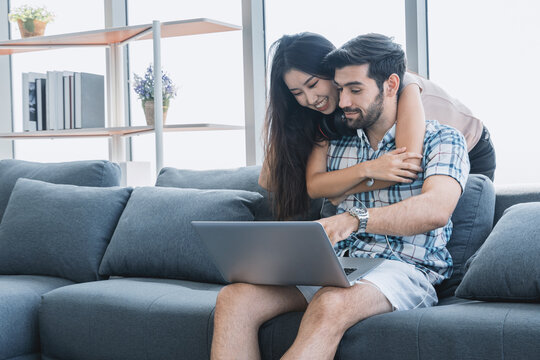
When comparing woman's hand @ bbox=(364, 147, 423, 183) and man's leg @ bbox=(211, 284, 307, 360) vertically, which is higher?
woman's hand @ bbox=(364, 147, 423, 183)

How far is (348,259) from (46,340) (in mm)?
1157

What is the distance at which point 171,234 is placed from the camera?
249cm

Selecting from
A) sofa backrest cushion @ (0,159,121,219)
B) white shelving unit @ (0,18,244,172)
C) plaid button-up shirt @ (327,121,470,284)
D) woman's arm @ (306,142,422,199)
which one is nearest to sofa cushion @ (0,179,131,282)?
sofa backrest cushion @ (0,159,121,219)

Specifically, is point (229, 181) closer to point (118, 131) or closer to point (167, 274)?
point (167, 274)

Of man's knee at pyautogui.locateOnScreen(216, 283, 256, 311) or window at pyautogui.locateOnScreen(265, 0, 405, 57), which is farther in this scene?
window at pyautogui.locateOnScreen(265, 0, 405, 57)

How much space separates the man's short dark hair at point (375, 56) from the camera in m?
1.99

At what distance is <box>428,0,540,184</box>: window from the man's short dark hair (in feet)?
3.04

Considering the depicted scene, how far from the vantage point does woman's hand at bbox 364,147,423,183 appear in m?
1.89

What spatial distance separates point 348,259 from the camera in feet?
6.24

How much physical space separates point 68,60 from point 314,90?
2542mm

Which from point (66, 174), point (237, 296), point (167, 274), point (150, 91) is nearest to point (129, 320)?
point (167, 274)

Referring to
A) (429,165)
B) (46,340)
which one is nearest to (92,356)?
(46,340)

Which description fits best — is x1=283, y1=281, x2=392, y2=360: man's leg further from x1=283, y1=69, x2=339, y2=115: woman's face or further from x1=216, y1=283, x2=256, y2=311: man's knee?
x1=283, y1=69, x2=339, y2=115: woman's face

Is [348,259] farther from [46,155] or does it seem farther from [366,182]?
[46,155]
